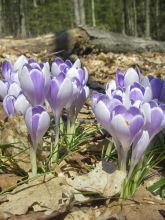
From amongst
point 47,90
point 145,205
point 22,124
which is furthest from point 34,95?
point 145,205

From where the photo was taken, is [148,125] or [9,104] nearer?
[148,125]

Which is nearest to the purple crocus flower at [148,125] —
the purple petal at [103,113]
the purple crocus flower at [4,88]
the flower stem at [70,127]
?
the purple petal at [103,113]

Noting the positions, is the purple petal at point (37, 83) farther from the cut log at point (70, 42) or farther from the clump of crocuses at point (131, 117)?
the cut log at point (70, 42)

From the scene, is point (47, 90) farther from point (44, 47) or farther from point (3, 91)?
point (44, 47)

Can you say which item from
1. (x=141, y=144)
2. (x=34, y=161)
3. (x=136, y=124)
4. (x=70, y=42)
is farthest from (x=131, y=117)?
(x=70, y=42)

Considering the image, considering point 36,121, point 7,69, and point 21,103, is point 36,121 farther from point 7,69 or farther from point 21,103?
point 7,69

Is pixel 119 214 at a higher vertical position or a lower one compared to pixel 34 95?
lower
